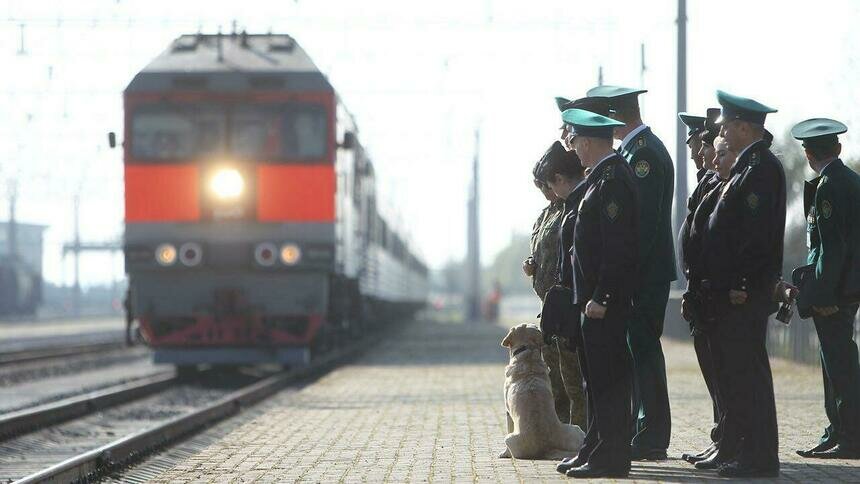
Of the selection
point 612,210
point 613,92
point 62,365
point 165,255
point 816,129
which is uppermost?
point 613,92

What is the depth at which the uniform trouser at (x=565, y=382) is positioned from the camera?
8.54m

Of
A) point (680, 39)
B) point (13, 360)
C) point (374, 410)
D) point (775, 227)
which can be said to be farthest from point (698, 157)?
point (13, 360)

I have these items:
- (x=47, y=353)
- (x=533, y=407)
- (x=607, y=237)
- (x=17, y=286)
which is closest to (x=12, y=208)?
(x=17, y=286)

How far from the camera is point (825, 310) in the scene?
816 centimetres

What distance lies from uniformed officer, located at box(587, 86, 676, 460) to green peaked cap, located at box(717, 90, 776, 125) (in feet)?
2.58

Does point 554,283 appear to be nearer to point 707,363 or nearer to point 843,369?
point 707,363

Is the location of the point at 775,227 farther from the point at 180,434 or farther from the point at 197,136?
the point at 197,136

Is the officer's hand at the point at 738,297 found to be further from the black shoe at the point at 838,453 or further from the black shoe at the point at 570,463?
the black shoe at the point at 838,453

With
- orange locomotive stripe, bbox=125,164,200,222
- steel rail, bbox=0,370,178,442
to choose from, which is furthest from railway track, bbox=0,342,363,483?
orange locomotive stripe, bbox=125,164,200,222

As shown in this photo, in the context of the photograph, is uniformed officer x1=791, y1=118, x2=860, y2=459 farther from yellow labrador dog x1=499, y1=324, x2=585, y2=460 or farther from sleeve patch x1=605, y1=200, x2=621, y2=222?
sleeve patch x1=605, y1=200, x2=621, y2=222

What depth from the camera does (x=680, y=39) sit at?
79.6 ft

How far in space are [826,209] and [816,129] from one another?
43cm

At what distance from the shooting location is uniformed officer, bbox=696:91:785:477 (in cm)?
715

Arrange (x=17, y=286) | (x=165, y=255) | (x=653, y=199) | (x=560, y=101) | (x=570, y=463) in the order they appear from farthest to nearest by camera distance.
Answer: (x=17, y=286), (x=165, y=255), (x=560, y=101), (x=653, y=199), (x=570, y=463)
